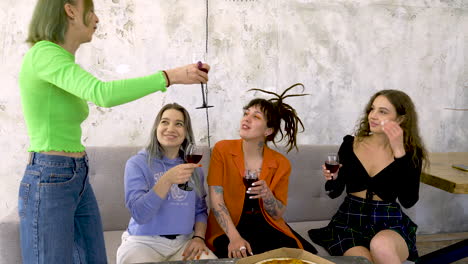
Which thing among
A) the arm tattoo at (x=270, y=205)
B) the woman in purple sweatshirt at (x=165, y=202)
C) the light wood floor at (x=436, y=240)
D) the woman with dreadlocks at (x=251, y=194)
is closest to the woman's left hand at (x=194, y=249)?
the woman in purple sweatshirt at (x=165, y=202)

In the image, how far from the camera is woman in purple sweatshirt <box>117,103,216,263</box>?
179cm

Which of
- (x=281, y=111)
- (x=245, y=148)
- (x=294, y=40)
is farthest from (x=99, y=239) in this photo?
(x=294, y=40)

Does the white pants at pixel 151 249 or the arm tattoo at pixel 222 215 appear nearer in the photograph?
the white pants at pixel 151 249

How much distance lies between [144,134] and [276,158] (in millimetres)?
1177

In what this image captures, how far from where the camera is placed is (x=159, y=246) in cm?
189

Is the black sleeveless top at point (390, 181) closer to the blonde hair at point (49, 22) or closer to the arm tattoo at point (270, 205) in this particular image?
the arm tattoo at point (270, 205)

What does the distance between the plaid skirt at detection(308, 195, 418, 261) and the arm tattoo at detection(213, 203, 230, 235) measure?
628mm

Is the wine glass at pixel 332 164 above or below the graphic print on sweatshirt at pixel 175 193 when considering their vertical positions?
above

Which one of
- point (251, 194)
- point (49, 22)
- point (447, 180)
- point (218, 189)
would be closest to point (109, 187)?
point (218, 189)

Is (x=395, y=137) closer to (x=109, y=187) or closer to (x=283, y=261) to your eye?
(x=283, y=261)

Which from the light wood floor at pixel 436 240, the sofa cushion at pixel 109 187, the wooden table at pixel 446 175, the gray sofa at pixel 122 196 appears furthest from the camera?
the light wood floor at pixel 436 240

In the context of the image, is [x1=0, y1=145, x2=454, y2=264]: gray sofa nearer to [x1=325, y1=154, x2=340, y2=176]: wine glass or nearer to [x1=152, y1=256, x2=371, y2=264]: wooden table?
[x1=325, y1=154, x2=340, y2=176]: wine glass

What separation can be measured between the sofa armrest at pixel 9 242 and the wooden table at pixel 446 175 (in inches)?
95.3

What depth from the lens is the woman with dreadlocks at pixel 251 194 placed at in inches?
81.7
